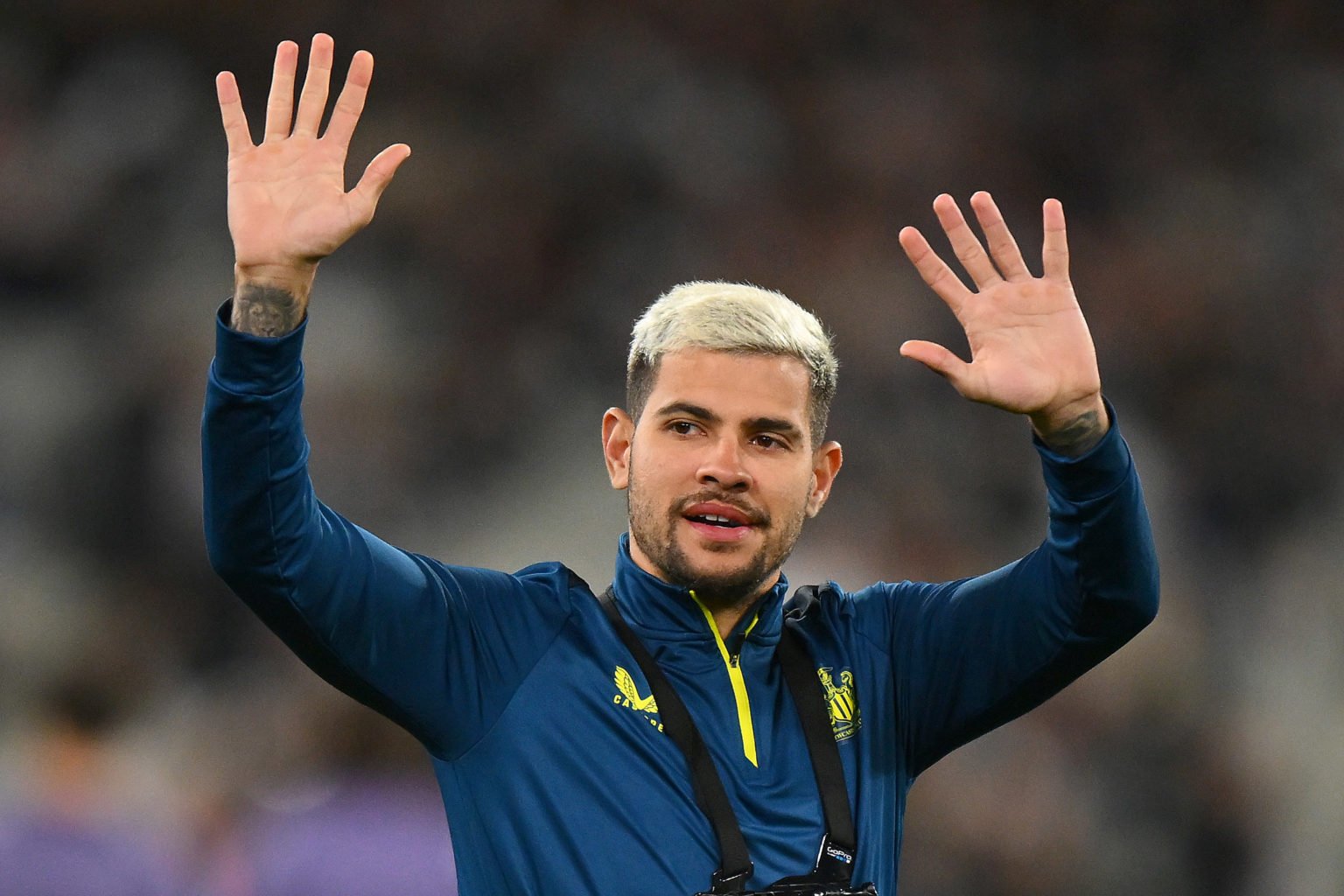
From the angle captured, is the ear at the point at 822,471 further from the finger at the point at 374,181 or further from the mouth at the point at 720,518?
the finger at the point at 374,181

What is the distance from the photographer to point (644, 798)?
2.29 meters

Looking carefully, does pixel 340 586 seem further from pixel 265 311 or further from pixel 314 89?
pixel 314 89

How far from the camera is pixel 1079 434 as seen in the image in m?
2.35

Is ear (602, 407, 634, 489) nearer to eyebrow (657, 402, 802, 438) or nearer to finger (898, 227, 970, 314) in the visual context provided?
eyebrow (657, 402, 802, 438)

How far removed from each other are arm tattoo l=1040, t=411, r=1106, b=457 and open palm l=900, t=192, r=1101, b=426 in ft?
0.08

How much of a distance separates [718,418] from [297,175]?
78 cm

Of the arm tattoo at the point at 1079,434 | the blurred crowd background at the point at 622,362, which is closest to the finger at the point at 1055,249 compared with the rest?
the arm tattoo at the point at 1079,434

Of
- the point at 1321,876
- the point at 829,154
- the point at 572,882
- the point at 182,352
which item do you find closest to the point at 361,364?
the point at 182,352

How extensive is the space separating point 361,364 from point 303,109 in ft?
9.49

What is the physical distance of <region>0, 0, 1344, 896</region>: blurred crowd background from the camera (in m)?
4.62

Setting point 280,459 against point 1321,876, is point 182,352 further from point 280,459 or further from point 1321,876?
point 1321,876

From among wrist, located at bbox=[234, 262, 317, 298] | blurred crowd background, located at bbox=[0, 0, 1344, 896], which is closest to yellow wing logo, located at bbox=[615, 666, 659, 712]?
wrist, located at bbox=[234, 262, 317, 298]

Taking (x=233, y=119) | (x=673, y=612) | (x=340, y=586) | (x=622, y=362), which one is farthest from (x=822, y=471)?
(x=622, y=362)

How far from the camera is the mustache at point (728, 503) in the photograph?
2457 mm
